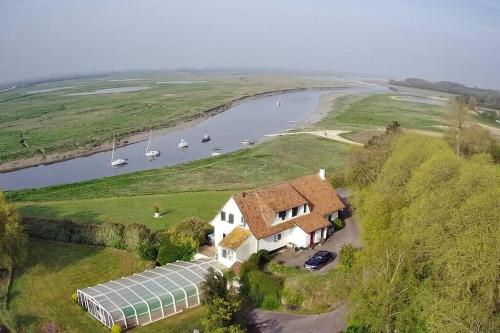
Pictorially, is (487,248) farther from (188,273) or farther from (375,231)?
(188,273)

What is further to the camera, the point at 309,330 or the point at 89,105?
the point at 89,105

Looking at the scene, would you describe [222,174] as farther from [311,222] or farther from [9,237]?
[9,237]

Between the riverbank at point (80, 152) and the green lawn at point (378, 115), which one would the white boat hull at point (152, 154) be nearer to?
the riverbank at point (80, 152)

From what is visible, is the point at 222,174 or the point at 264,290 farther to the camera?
the point at 222,174

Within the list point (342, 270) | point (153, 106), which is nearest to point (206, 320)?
point (342, 270)

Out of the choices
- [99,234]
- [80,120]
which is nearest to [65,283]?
[99,234]

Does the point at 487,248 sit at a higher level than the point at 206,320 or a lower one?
higher

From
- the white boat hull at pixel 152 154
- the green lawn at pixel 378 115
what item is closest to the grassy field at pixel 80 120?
the white boat hull at pixel 152 154
